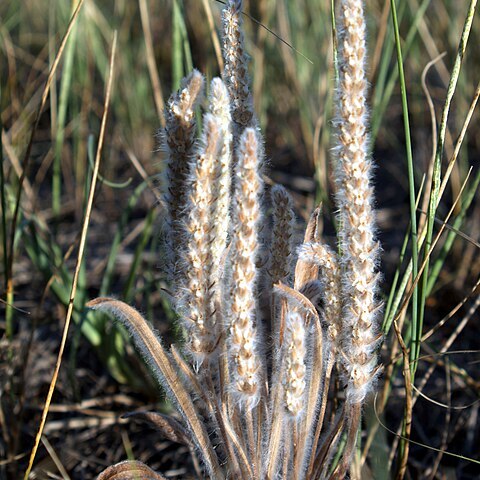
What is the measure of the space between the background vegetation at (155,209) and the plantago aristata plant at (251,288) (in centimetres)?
13

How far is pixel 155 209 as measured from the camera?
1.86 m

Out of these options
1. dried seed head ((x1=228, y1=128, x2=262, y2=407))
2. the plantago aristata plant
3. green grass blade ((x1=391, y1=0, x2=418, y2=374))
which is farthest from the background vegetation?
dried seed head ((x1=228, y1=128, x2=262, y2=407))

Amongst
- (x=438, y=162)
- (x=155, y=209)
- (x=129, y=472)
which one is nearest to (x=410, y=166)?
(x=438, y=162)

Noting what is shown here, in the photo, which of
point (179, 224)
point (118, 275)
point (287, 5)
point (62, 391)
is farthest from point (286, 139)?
point (179, 224)

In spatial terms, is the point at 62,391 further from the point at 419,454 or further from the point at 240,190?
the point at 240,190

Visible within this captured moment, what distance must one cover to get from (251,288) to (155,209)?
3.48 feet

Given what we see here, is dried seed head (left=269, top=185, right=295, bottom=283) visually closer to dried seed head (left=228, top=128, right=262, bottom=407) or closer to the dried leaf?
dried seed head (left=228, top=128, right=262, bottom=407)

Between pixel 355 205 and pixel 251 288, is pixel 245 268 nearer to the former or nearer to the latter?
pixel 251 288

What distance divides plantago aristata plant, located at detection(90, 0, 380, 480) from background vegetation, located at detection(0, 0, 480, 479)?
13 cm

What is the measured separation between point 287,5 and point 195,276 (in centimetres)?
187

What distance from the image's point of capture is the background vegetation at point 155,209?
4.51 ft

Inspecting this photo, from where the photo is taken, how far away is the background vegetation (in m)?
1.38

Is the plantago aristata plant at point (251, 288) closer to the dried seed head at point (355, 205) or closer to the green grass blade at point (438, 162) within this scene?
the dried seed head at point (355, 205)

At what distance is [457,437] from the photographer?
1.45 m
